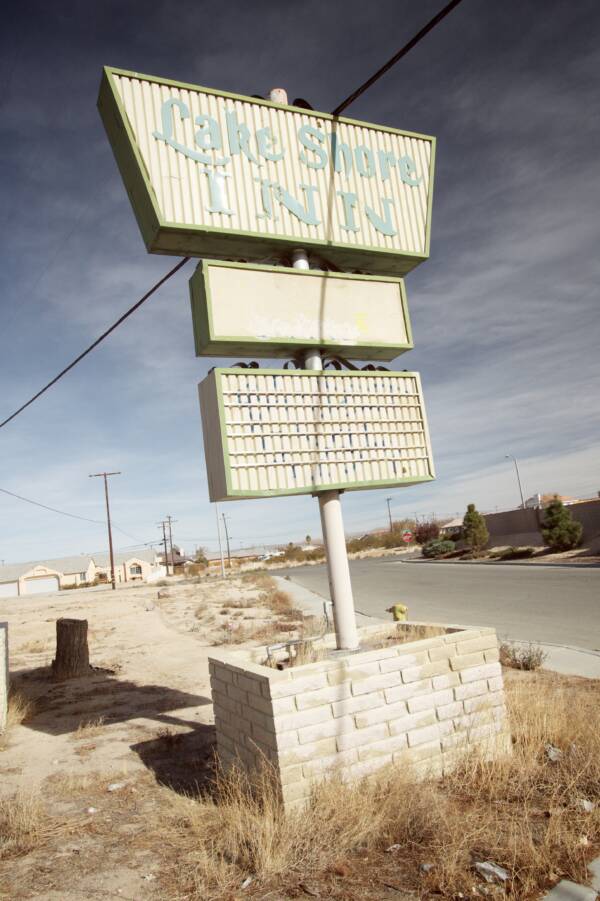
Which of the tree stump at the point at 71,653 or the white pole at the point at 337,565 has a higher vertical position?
the white pole at the point at 337,565

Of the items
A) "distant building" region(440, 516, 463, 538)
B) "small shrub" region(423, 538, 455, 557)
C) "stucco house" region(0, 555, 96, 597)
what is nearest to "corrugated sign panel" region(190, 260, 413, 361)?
"small shrub" region(423, 538, 455, 557)

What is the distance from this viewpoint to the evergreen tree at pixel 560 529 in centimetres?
3186

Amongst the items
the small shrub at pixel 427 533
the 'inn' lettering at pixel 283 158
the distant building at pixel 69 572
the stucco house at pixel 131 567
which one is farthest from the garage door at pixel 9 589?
the 'inn' lettering at pixel 283 158

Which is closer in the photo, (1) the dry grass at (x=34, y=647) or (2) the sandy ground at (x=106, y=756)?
(2) the sandy ground at (x=106, y=756)

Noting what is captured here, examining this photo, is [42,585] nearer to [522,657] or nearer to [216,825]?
[522,657]

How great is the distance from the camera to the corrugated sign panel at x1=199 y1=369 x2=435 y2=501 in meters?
5.12

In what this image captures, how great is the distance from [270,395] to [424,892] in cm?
Answer: 378

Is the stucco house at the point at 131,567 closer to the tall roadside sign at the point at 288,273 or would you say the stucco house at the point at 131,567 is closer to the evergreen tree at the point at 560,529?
the evergreen tree at the point at 560,529

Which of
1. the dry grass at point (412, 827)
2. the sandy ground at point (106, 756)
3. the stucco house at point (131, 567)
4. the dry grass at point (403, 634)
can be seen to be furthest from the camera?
the stucco house at point (131, 567)

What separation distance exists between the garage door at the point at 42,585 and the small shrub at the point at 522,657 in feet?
262

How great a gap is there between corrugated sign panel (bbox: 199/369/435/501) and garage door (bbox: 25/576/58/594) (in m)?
82.2

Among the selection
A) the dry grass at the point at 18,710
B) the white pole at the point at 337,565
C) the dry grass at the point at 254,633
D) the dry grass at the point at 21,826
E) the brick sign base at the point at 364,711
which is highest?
the white pole at the point at 337,565

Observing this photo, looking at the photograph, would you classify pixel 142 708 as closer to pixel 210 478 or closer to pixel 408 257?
pixel 210 478

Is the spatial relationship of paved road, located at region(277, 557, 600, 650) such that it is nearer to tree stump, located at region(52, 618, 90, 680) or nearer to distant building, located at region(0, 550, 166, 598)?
tree stump, located at region(52, 618, 90, 680)
